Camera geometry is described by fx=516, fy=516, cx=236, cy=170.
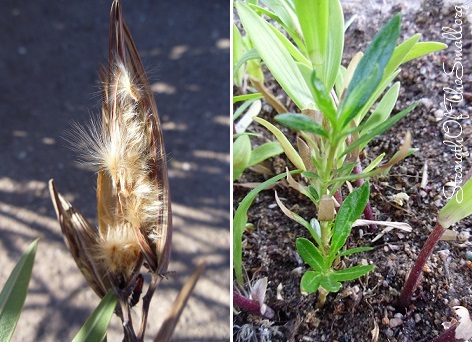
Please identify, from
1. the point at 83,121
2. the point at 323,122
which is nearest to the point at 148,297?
the point at 323,122

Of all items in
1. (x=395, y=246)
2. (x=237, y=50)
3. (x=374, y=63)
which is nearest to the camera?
(x=374, y=63)

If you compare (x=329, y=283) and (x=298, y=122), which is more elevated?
(x=298, y=122)

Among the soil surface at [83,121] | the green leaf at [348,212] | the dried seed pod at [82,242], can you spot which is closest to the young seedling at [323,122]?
the green leaf at [348,212]

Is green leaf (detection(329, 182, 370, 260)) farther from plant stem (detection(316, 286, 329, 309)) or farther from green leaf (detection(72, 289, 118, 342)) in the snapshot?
green leaf (detection(72, 289, 118, 342))

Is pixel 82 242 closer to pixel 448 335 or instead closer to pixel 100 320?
pixel 100 320

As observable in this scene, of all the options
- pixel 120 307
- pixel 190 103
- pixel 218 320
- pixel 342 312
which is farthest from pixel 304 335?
Result: pixel 190 103

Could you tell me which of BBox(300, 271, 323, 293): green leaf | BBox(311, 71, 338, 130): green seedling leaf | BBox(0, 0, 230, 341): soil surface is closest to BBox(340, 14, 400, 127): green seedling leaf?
BBox(311, 71, 338, 130): green seedling leaf

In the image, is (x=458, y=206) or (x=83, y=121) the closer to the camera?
(x=458, y=206)
